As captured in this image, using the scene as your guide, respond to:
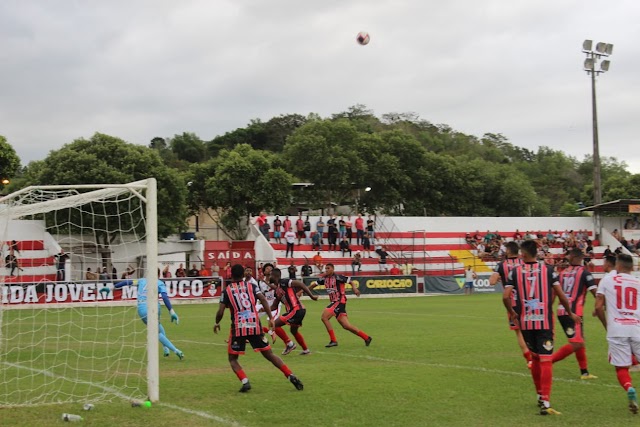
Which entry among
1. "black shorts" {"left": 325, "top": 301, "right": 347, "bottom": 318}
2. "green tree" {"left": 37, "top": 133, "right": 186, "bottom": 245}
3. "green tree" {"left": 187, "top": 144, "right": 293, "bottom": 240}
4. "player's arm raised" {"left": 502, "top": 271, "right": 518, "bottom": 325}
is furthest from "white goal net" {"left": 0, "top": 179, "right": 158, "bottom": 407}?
"green tree" {"left": 187, "top": 144, "right": 293, "bottom": 240}

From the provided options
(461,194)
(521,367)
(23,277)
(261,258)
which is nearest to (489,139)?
(461,194)

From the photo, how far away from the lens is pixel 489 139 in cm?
10994

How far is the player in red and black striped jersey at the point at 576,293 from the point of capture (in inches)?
456

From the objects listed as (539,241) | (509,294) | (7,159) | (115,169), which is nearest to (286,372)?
(509,294)

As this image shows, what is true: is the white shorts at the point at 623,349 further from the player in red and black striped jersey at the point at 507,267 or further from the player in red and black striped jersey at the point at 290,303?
the player in red and black striped jersey at the point at 290,303

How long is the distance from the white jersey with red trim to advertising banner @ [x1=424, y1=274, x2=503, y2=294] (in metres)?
34.0

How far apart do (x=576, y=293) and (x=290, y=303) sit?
238 inches

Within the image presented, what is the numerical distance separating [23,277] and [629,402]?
25.6 meters

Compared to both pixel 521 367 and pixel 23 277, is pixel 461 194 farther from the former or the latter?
pixel 521 367

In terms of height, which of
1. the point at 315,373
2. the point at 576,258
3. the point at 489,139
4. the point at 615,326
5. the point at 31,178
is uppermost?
the point at 489,139

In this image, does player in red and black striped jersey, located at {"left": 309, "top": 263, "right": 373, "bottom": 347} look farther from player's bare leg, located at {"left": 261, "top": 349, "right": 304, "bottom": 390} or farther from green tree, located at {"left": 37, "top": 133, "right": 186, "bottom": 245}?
green tree, located at {"left": 37, "top": 133, "right": 186, "bottom": 245}

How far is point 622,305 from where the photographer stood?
31.5ft

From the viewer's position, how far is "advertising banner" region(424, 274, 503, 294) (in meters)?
43.9

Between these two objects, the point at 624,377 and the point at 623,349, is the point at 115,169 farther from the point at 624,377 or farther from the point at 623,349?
the point at 624,377
